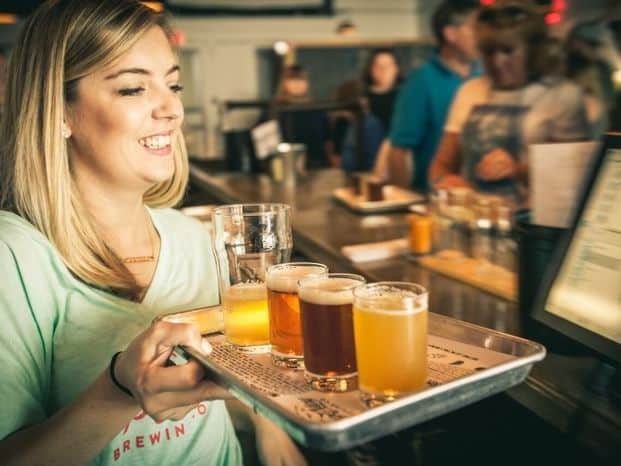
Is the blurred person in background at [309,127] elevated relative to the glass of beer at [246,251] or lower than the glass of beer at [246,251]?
elevated

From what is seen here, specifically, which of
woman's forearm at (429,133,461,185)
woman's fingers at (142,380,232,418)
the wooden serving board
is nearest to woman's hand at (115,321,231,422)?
woman's fingers at (142,380,232,418)

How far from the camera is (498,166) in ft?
9.21

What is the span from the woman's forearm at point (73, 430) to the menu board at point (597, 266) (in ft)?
2.53

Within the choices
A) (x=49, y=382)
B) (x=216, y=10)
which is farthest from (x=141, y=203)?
(x=216, y=10)

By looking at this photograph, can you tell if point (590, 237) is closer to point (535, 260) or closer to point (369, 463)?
point (535, 260)

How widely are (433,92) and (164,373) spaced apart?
3166 millimetres

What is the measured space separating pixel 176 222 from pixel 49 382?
1.72ft

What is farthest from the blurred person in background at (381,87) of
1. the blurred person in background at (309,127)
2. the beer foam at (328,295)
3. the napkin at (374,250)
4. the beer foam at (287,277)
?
the beer foam at (328,295)

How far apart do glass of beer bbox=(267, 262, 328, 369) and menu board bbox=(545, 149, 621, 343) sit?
47cm

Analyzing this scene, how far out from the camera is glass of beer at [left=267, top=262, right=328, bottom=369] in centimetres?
99

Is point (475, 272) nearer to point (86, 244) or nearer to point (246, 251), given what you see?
point (246, 251)

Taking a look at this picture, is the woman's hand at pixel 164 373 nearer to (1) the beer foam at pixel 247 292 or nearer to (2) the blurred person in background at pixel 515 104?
(1) the beer foam at pixel 247 292

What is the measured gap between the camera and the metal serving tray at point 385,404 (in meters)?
0.76

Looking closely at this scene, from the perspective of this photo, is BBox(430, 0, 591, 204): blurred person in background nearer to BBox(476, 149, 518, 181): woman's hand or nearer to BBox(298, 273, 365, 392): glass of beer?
BBox(476, 149, 518, 181): woman's hand
